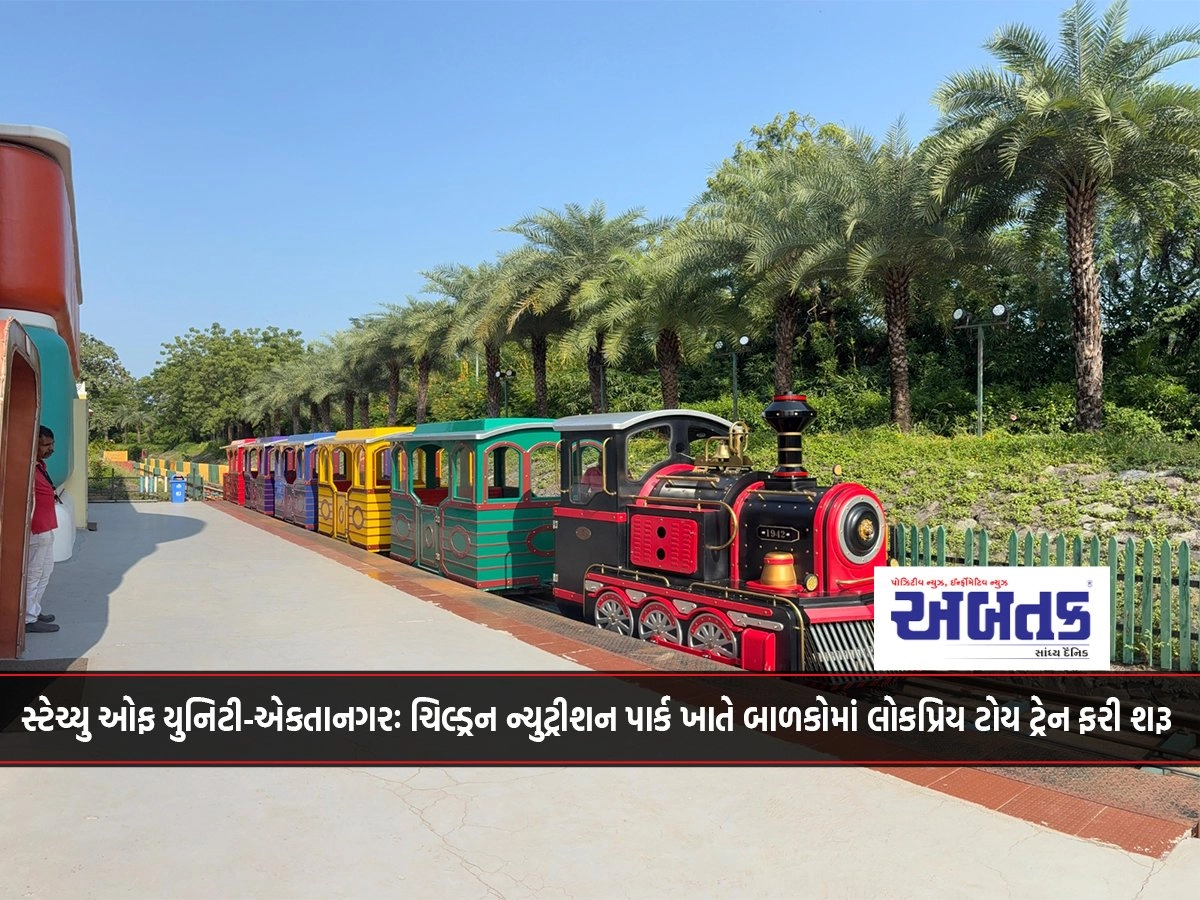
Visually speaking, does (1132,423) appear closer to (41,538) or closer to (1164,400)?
(1164,400)

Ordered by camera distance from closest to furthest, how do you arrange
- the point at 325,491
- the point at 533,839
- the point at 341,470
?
1. the point at 533,839
2. the point at 325,491
3. the point at 341,470

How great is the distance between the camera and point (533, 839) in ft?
11.9

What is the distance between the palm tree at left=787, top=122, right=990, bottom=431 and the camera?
50.1 ft

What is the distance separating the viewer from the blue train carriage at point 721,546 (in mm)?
6527

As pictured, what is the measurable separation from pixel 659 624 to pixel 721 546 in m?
0.93

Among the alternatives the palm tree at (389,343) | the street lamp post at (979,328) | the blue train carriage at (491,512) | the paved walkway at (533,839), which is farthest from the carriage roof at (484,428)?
the palm tree at (389,343)

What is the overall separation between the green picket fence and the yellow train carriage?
8629 mm

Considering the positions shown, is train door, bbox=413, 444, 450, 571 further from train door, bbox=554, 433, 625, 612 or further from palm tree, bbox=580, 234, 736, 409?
palm tree, bbox=580, 234, 736, 409

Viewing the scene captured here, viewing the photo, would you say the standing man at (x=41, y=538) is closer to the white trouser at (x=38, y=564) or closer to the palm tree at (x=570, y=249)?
the white trouser at (x=38, y=564)

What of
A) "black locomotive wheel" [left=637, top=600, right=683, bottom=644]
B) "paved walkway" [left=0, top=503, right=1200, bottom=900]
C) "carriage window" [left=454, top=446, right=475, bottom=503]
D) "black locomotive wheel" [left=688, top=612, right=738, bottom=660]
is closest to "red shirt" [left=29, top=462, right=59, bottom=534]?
"paved walkway" [left=0, top=503, right=1200, bottom=900]

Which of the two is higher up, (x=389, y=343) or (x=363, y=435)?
(x=389, y=343)

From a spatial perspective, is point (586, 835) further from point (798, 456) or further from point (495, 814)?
point (798, 456)

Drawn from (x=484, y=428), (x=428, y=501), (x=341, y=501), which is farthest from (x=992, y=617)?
(x=341, y=501)

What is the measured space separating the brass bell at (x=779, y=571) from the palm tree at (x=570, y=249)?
14146 mm
